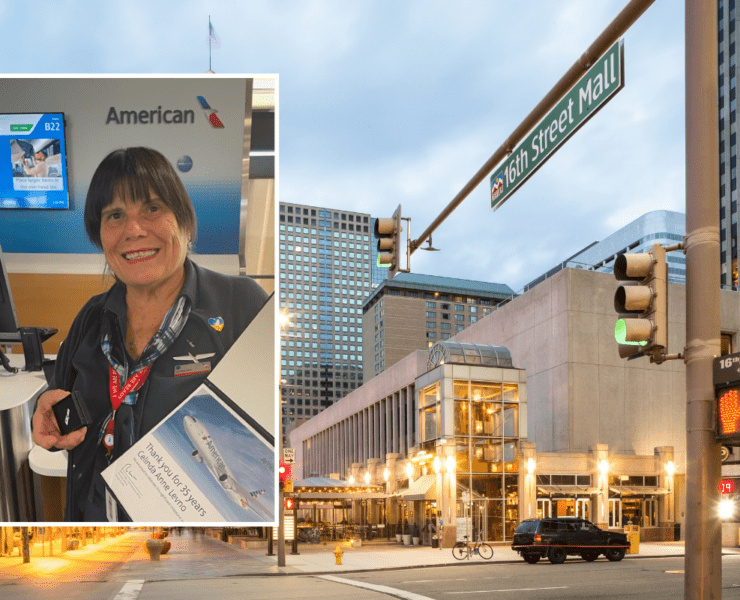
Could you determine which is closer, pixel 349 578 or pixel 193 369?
pixel 193 369

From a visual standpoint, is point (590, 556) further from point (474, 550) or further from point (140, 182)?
point (140, 182)

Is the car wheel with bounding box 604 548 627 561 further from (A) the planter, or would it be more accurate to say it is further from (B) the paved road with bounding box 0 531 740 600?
(A) the planter

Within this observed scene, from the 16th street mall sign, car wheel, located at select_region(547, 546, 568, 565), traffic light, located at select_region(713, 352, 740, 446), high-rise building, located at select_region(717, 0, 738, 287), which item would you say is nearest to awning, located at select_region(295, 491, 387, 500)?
car wheel, located at select_region(547, 546, 568, 565)

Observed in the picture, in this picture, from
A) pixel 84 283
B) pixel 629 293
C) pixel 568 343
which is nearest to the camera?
pixel 629 293

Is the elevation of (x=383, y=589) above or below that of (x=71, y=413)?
below

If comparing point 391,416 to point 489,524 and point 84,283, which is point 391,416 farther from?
point 84,283

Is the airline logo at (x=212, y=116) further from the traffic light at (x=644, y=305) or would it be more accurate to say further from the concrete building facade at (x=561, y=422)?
the concrete building facade at (x=561, y=422)

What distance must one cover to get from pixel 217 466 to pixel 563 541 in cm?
2399

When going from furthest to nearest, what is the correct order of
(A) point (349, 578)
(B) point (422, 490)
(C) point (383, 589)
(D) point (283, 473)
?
(B) point (422, 490), (D) point (283, 473), (A) point (349, 578), (C) point (383, 589)

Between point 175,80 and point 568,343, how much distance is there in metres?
44.7

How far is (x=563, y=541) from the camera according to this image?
28016 millimetres

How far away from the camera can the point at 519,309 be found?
5544 cm

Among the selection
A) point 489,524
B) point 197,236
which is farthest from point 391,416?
point 197,236

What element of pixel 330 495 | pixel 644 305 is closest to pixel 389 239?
pixel 644 305
